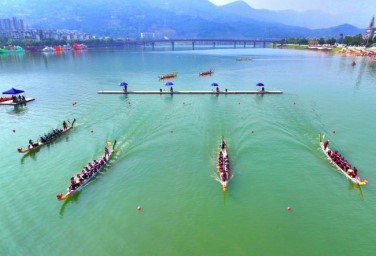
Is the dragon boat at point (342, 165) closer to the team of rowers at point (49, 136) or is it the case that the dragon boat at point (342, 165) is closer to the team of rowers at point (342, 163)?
the team of rowers at point (342, 163)

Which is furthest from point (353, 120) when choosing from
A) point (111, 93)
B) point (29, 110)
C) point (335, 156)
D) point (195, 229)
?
point (29, 110)

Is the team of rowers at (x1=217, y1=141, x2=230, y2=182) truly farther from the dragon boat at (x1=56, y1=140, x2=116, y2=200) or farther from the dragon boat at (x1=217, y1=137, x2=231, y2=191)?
the dragon boat at (x1=56, y1=140, x2=116, y2=200)

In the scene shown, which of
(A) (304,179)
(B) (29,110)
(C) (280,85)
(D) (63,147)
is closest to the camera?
(A) (304,179)

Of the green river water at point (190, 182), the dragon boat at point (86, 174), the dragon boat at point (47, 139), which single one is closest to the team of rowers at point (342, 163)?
the green river water at point (190, 182)

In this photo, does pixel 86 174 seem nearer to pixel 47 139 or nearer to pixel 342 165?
pixel 47 139

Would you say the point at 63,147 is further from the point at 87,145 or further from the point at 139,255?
the point at 139,255

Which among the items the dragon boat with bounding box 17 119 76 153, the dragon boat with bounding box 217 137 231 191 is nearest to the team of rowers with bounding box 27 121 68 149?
the dragon boat with bounding box 17 119 76 153
